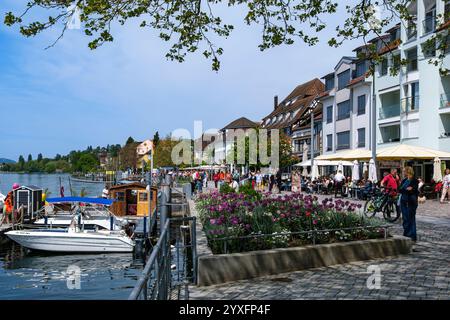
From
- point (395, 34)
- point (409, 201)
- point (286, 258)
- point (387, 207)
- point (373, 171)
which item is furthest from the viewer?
point (395, 34)

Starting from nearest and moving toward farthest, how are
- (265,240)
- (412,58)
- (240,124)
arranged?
(265,240), (412,58), (240,124)

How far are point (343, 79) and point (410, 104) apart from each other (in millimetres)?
15096

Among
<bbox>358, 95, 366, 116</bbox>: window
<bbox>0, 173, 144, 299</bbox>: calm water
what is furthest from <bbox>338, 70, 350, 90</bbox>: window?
<bbox>0, 173, 144, 299</bbox>: calm water

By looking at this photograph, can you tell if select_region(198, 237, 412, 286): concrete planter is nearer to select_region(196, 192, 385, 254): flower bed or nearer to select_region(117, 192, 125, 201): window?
select_region(196, 192, 385, 254): flower bed

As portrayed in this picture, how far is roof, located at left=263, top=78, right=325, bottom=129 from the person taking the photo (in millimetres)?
73688

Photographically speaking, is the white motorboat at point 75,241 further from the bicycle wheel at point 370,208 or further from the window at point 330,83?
the window at point 330,83

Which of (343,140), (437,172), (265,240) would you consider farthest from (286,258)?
(343,140)

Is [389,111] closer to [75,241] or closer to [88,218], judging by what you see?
[88,218]

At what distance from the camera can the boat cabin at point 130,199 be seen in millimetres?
31344

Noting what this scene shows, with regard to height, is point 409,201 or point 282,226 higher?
point 409,201

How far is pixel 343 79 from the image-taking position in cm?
5338
